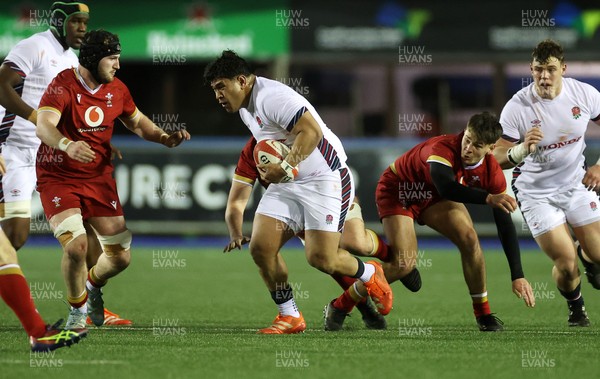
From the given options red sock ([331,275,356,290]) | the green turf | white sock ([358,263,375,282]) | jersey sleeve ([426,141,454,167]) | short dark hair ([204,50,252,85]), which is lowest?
the green turf

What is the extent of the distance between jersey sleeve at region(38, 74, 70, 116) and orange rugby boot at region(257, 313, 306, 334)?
2183 millimetres

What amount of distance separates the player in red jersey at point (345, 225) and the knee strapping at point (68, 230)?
1093 millimetres

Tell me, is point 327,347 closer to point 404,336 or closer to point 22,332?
point 404,336

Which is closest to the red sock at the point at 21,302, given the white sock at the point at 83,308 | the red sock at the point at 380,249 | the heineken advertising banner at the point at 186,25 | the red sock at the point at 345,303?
the white sock at the point at 83,308

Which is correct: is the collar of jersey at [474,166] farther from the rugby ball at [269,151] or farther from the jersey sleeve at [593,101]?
the rugby ball at [269,151]

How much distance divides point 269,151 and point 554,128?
245 centimetres

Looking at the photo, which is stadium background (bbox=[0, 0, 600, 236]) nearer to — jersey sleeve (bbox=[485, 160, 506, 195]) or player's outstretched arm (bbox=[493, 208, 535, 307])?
jersey sleeve (bbox=[485, 160, 506, 195])

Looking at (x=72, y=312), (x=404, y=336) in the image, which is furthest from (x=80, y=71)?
(x=404, y=336)

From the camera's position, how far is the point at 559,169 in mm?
9203

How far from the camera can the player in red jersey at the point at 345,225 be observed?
861 centimetres

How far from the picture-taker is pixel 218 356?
7109 millimetres

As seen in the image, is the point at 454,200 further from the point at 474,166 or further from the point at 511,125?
the point at 511,125

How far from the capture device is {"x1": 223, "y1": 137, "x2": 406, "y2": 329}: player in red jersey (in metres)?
8.61

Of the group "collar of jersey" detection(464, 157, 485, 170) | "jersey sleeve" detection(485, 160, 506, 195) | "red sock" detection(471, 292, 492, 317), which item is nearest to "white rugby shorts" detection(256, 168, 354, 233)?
"collar of jersey" detection(464, 157, 485, 170)
